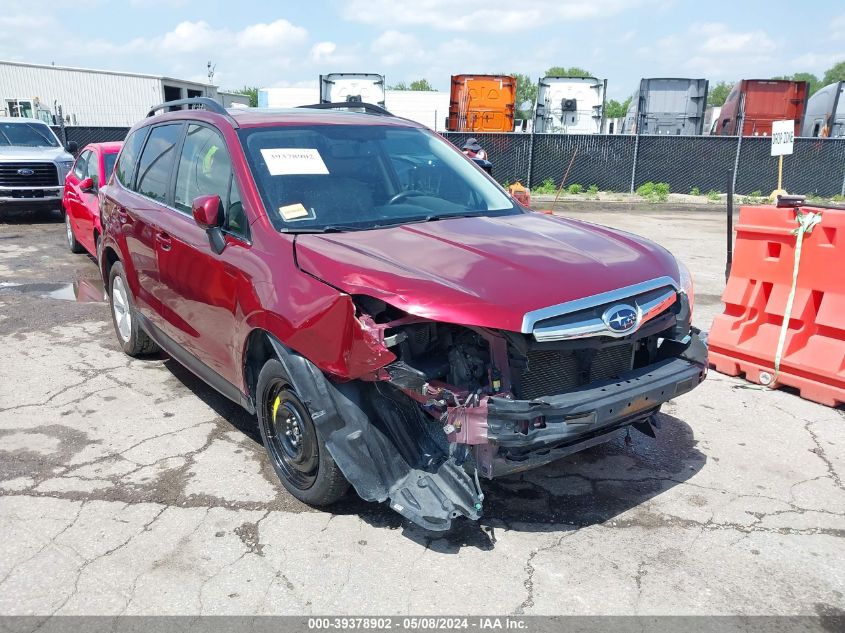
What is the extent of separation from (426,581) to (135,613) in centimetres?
120

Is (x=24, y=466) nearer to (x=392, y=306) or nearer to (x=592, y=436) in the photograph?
(x=392, y=306)

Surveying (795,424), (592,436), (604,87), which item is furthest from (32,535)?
(604,87)

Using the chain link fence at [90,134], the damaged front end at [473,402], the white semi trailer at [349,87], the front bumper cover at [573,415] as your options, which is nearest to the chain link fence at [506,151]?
the white semi trailer at [349,87]

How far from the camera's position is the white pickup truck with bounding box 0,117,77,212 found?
527 inches

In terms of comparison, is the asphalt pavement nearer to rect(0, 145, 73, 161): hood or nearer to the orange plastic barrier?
the orange plastic barrier

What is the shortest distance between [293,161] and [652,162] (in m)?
16.9

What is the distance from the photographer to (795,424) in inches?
185

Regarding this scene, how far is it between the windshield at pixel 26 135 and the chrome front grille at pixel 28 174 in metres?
1.32

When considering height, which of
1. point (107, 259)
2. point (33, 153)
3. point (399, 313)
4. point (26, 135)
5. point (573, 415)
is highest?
point (26, 135)

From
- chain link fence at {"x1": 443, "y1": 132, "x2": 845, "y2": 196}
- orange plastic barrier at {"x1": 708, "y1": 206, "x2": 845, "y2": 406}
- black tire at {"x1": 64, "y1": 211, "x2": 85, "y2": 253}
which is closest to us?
orange plastic barrier at {"x1": 708, "y1": 206, "x2": 845, "y2": 406}

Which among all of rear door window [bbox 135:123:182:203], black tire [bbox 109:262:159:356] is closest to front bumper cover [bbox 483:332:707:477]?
rear door window [bbox 135:123:182:203]

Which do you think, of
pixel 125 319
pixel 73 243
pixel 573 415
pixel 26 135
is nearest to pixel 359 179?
pixel 573 415

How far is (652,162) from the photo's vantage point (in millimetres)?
18938

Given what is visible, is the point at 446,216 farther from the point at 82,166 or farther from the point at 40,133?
the point at 40,133
